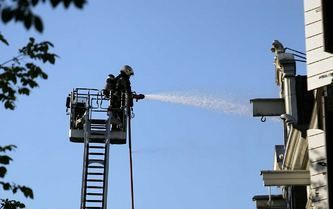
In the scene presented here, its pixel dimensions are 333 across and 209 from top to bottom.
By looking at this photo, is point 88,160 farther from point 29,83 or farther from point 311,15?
point 29,83

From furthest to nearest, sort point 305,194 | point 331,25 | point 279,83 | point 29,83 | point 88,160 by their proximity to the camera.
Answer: point 88,160
point 279,83
point 305,194
point 331,25
point 29,83

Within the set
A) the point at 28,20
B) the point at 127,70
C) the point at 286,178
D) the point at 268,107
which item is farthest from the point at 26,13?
the point at 127,70

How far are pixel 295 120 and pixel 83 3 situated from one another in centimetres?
1309

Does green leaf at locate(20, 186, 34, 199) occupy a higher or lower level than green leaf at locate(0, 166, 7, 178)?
lower

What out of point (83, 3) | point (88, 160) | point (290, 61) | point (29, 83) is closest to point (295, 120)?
point (290, 61)

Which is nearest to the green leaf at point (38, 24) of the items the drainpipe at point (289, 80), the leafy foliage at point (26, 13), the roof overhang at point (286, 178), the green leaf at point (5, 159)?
the leafy foliage at point (26, 13)

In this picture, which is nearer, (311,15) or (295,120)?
(311,15)

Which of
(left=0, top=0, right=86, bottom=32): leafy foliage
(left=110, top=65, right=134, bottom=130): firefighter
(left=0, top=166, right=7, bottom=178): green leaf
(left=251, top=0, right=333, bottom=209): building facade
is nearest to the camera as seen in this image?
(left=0, top=0, right=86, bottom=32): leafy foliage

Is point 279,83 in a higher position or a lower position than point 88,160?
higher

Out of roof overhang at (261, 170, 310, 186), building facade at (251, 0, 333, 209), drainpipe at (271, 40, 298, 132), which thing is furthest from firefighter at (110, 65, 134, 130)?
roof overhang at (261, 170, 310, 186)

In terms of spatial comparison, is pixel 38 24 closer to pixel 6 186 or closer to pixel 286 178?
pixel 6 186

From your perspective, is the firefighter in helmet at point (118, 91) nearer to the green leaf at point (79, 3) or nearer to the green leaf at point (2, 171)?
the green leaf at point (2, 171)

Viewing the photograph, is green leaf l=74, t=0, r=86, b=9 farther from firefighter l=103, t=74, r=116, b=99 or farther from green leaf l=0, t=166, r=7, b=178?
firefighter l=103, t=74, r=116, b=99

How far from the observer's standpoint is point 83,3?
218 inches
